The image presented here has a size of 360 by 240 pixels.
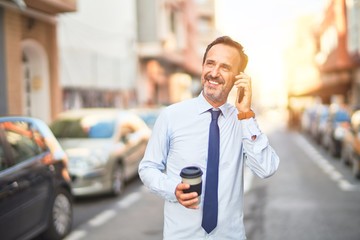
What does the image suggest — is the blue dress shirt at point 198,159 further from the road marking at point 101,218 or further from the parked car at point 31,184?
the road marking at point 101,218

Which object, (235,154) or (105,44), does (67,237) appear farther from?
(105,44)

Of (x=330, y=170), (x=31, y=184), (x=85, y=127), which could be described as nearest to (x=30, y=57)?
(x=85, y=127)

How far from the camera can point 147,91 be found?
30.6 m

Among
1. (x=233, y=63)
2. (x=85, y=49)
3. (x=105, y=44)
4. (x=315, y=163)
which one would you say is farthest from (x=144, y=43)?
(x=233, y=63)

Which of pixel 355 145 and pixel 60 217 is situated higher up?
pixel 355 145

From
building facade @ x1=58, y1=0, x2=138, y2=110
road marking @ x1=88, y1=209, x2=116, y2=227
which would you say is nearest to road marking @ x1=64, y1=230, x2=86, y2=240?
road marking @ x1=88, y1=209, x2=116, y2=227

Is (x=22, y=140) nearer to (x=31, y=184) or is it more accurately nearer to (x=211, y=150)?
(x=31, y=184)

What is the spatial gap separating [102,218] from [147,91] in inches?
916

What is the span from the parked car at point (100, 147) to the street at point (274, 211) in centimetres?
35

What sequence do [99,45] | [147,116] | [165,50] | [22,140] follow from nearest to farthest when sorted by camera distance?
[22,140] → [147,116] → [99,45] → [165,50]

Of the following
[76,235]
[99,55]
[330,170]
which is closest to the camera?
[76,235]

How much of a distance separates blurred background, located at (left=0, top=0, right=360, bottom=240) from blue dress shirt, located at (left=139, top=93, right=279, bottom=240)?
3737 mm

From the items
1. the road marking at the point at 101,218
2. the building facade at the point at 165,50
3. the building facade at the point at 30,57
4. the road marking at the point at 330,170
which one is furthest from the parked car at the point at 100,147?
the building facade at the point at 165,50

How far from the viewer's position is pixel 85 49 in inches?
808
